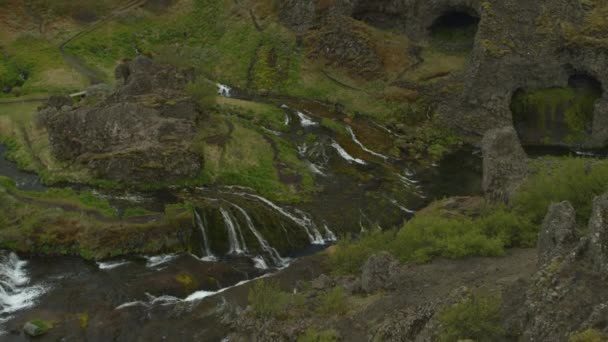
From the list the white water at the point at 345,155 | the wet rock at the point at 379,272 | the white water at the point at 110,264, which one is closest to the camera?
the wet rock at the point at 379,272

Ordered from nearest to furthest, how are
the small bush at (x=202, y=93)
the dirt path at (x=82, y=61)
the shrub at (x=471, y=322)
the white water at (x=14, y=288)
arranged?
the shrub at (x=471, y=322)
the white water at (x=14, y=288)
the small bush at (x=202, y=93)
the dirt path at (x=82, y=61)

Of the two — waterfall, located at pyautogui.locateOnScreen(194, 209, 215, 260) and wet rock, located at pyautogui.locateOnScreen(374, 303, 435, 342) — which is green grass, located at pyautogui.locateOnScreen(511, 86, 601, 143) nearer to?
waterfall, located at pyautogui.locateOnScreen(194, 209, 215, 260)

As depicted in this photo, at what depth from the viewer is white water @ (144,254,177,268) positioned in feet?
134

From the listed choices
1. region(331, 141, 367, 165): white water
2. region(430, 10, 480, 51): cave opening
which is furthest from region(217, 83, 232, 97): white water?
region(430, 10, 480, 51): cave opening

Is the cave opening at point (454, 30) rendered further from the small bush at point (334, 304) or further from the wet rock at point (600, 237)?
the wet rock at point (600, 237)

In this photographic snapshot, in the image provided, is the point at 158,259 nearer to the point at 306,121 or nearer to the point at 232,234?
the point at 232,234

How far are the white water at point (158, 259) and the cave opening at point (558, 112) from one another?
44389mm

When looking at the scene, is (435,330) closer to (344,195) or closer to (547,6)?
(344,195)

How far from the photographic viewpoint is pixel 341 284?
110 feet

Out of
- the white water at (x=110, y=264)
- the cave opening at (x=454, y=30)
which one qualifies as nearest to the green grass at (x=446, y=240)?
the white water at (x=110, y=264)

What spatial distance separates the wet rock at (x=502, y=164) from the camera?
3812 centimetres

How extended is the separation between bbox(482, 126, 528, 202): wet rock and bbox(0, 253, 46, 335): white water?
30.2 meters

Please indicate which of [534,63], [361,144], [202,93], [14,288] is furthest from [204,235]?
[534,63]

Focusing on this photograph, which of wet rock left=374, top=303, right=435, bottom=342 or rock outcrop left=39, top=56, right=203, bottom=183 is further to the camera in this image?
rock outcrop left=39, top=56, right=203, bottom=183
